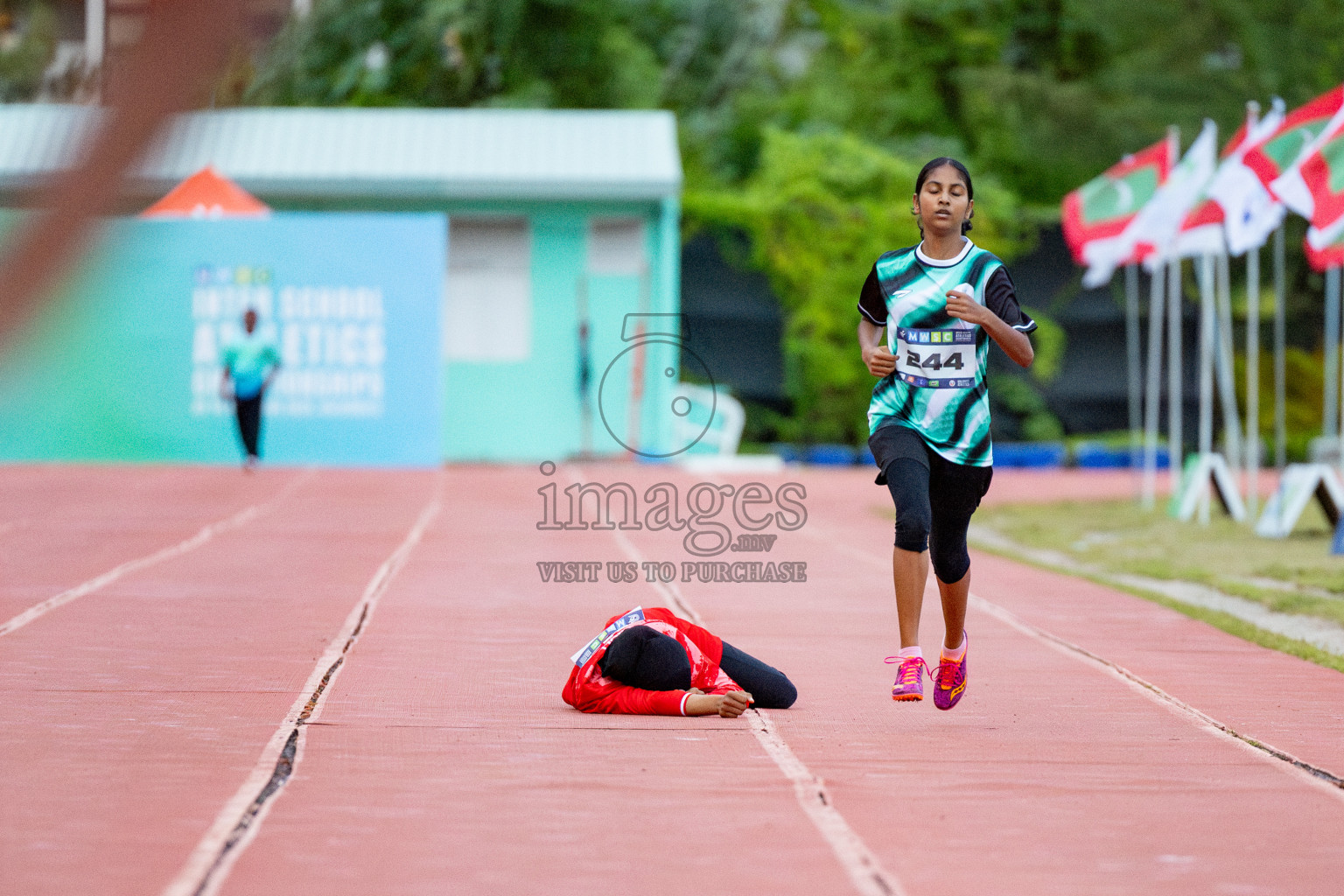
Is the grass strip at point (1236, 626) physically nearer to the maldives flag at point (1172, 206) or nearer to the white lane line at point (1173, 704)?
the white lane line at point (1173, 704)

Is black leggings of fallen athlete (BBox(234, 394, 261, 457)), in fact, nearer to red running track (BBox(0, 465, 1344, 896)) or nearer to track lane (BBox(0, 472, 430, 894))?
track lane (BBox(0, 472, 430, 894))

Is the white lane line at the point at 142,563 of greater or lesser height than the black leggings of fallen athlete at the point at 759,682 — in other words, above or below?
below

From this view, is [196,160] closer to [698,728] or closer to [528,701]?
[698,728]

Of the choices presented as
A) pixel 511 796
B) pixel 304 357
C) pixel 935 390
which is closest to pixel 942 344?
pixel 935 390

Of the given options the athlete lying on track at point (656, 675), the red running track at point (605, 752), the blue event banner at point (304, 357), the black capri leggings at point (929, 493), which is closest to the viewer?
the red running track at point (605, 752)

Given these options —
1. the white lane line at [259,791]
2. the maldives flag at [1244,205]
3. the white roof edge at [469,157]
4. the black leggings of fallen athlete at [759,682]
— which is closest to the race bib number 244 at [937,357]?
the black leggings of fallen athlete at [759,682]

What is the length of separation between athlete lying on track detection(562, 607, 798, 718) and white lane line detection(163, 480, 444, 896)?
0.95 metres

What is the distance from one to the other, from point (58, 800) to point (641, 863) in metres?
1.58

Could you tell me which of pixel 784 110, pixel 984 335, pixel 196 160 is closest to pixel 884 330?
pixel 984 335

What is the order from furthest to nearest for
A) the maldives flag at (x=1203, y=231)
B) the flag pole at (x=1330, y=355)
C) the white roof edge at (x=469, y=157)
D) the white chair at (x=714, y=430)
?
the white roof edge at (x=469, y=157) → the white chair at (x=714, y=430) → the flag pole at (x=1330, y=355) → the maldives flag at (x=1203, y=231)

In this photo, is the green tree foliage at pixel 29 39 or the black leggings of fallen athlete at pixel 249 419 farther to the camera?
the black leggings of fallen athlete at pixel 249 419

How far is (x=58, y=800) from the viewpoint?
438 cm

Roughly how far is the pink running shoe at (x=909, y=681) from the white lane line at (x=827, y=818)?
47 cm

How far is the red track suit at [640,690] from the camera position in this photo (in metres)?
5.83
